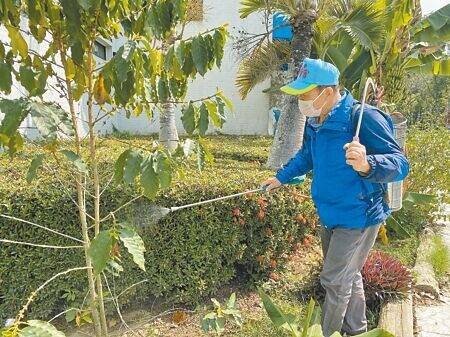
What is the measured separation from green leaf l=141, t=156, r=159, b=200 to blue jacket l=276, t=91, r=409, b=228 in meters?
1.18

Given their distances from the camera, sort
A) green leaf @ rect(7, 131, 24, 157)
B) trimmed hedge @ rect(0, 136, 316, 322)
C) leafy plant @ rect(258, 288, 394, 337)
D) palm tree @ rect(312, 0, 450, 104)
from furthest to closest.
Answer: palm tree @ rect(312, 0, 450, 104), trimmed hedge @ rect(0, 136, 316, 322), leafy plant @ rect(258, 288, 394, 337), green leaf @ rect(7, 131, 24, 157)

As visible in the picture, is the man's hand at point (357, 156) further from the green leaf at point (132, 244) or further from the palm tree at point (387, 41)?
the palm tree at point (387, 41)

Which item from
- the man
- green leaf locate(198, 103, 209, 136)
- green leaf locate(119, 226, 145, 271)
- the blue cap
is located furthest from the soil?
the blue cap

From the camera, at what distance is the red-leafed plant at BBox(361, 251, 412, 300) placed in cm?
364

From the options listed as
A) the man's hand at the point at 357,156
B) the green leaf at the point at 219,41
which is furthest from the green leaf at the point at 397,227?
the green leaf at the point at 219,41

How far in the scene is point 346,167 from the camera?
8.38ft

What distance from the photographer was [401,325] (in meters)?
3.29

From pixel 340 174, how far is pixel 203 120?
102cm

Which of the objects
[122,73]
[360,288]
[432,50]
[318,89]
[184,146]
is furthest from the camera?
[432,50]

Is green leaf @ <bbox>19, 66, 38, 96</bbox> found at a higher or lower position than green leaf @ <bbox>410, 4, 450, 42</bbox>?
lower

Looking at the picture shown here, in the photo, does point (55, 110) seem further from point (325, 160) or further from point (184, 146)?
point (325, 160)

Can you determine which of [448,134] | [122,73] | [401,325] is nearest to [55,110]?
[122,73]

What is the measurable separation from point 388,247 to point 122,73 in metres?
4.58

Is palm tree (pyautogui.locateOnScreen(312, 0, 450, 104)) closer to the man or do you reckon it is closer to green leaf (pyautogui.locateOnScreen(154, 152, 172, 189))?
the man
